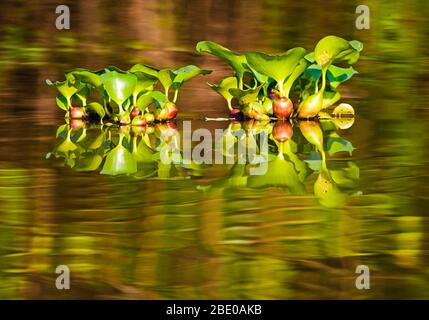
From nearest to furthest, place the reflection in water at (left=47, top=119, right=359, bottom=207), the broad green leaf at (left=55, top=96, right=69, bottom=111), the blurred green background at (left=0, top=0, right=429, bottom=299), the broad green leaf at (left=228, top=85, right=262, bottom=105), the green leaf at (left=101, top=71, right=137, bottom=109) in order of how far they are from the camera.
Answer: the blurred green background at (left=0, top=0, right=429, bottom=299)
the reflection in water at (left=47, top=119, right=359, bottom=207)
the green leaf at (left=101, top=71, right=137, bottom=109)
the broad green leaf at (left=228, top=85, right=262, bottom=105)
the broad green leaf at (left=55, top=96, right=69, bottom=111)

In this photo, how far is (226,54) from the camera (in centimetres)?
346

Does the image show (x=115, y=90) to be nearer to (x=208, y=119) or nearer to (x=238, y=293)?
(x=208, y=119)

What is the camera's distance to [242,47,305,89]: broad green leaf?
3.32m

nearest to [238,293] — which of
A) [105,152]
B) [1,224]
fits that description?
[1,224]

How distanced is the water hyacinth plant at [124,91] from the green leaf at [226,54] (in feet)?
0.23

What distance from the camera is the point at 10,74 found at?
4391 mm

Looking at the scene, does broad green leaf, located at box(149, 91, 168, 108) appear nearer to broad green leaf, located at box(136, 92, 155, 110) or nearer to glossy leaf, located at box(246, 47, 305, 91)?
broad green leaf, located at box(136, 92, 155, 110)

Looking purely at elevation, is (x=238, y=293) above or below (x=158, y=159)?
below

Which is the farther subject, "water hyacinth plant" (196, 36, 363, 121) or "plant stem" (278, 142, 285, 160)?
"water hyacinth plant" (196, 36, 363, 121)

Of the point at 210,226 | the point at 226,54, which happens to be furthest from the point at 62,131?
the point at 210,226

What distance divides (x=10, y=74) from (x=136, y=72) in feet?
3.89

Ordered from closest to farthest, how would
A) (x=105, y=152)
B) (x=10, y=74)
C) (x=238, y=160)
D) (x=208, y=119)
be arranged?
1. (x=238, y=160)
2. (x=105, y=152)
3. (x=208, y=119)
4. (x=10, y=74)

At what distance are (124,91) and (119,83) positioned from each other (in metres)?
0.03

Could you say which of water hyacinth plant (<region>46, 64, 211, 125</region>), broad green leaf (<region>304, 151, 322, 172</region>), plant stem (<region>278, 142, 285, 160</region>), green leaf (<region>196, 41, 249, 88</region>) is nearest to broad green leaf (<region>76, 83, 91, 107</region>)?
water hyacinth plant (<region>46, 64, 211, 125</region>)
